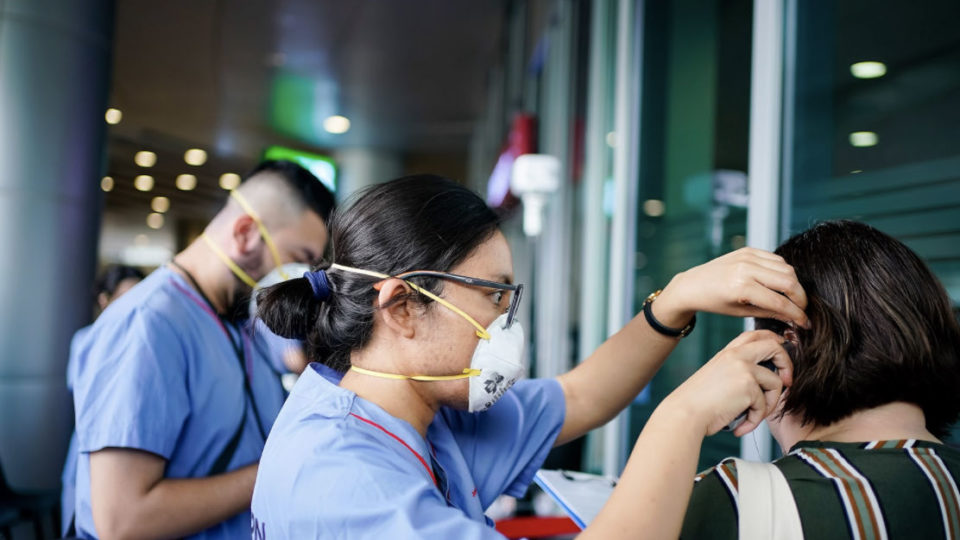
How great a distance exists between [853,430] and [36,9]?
478 cm

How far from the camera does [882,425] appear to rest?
1.08m

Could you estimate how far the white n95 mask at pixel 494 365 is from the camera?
127 cm

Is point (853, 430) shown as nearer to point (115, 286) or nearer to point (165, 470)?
point (165, 470)

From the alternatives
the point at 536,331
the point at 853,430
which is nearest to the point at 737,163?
the point at 853,430

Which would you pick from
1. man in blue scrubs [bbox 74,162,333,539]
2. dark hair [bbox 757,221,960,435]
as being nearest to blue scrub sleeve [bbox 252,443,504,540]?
dark hair [bbox 757,221,960,435]

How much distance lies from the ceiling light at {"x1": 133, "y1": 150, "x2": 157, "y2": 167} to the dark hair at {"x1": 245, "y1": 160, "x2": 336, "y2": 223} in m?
12.4

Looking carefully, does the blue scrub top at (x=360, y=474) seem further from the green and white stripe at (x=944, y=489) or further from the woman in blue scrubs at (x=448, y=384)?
the green and white stripe at (x=944, y=489)

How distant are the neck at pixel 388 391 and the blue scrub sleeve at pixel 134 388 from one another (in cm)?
66

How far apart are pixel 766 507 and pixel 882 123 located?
3.63 feet

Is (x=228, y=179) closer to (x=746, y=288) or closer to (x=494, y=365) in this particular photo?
(x=494, y=365)

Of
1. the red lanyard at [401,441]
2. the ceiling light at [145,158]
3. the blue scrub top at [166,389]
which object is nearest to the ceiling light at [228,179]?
the ceiling light at [145,158]

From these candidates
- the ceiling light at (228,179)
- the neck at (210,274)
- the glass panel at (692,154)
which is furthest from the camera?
the ceiling light at (228,179)

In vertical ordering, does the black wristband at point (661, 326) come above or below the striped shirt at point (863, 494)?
above

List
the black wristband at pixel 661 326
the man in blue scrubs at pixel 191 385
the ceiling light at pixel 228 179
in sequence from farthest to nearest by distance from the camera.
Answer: the ceiling light at pixel 228 179, the man in blue scrubs at pixel 191 385, the black wristband at pixel 661 326
